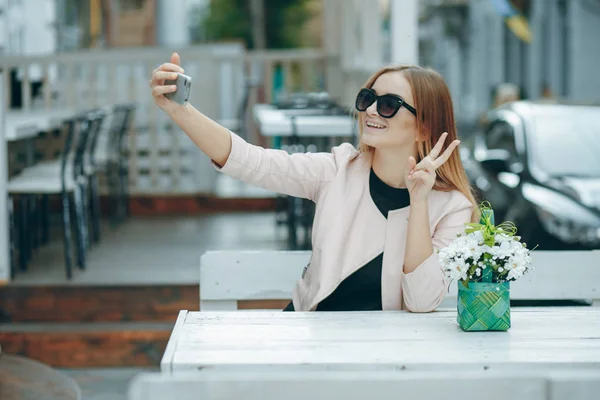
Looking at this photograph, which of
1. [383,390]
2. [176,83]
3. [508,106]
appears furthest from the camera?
[508,106]

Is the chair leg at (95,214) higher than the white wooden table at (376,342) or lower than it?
lower

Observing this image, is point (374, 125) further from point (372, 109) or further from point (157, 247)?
point (157, 247)

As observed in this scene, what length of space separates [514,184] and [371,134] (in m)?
4.17

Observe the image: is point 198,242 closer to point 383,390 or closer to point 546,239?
point 546,239

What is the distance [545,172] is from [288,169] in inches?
157

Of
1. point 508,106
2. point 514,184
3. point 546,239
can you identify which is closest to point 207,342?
point 546,239

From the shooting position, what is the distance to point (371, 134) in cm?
281

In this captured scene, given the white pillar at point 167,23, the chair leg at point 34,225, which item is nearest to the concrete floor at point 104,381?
the chair leg at point 34,225

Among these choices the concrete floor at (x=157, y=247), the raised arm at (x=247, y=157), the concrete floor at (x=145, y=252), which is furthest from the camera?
the concrete floor at (x=157, y=247)

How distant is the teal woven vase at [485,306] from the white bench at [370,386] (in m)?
0.83

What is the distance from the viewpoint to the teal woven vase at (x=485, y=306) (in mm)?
2443

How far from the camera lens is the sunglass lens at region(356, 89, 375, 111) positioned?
110 inches

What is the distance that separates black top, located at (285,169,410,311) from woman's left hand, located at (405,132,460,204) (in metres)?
0.19

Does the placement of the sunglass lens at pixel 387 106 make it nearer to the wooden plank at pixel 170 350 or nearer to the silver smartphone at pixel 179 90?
the silver smartphone at pixel 179 90
